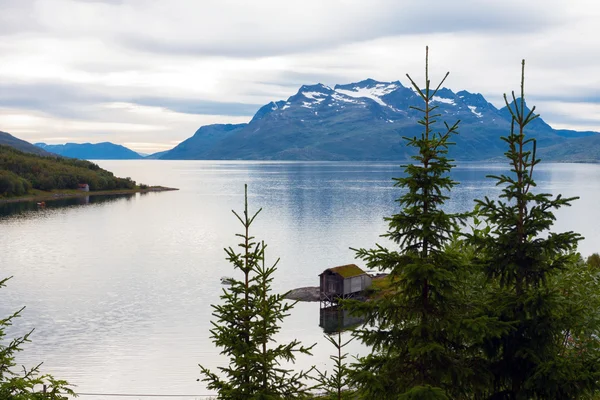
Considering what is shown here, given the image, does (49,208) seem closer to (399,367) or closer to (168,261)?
(168,261)

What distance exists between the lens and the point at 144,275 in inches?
3563

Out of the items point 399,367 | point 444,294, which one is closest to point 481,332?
point 444,294

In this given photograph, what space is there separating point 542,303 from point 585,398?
303 cm

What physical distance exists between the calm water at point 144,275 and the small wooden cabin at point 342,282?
342cm

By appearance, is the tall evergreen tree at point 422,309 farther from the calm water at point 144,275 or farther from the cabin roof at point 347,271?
the cabin roof at point 347,271

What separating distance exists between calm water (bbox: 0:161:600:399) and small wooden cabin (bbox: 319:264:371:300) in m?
3.42

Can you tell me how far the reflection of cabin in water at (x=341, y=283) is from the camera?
70.9 metres

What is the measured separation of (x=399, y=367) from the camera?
1506 cm

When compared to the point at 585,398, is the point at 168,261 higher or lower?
lower

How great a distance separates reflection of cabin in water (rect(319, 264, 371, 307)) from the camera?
7094 centimetres

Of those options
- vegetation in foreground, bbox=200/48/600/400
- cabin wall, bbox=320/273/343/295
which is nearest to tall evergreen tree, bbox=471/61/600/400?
vegetation in foreground, bbox=200/48/600/400

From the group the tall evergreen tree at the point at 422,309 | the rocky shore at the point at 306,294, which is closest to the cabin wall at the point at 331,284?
the rocky shore at the point at 306,294

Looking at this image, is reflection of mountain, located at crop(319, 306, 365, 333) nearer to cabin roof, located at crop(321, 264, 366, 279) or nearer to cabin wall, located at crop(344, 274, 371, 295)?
cabin wall, located at crop(344, 274, 371, 295)

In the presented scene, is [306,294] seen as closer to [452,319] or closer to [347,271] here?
[347,271]
